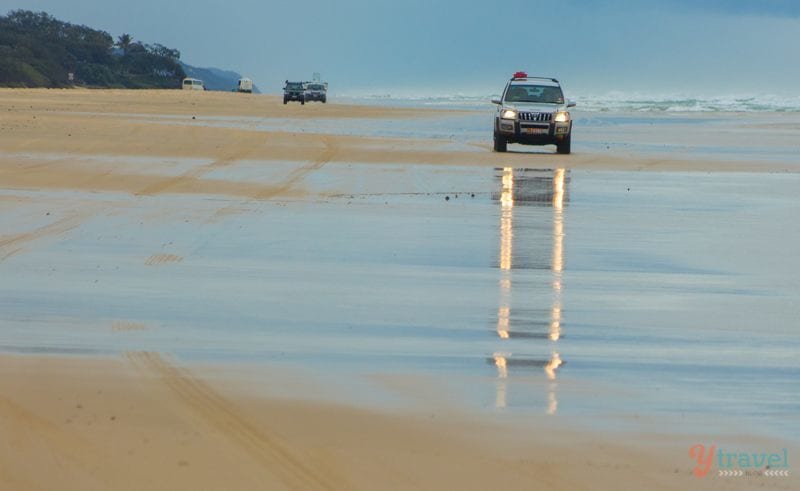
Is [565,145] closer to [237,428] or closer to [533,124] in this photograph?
[533,124]

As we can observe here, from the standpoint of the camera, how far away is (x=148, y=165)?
917 inches

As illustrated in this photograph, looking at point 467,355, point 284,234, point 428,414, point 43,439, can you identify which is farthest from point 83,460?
point 284,234

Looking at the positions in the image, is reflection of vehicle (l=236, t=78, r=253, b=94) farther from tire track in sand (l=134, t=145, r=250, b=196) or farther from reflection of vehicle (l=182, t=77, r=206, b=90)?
tire track in sand (l=134, t=145, r=250, b=196)

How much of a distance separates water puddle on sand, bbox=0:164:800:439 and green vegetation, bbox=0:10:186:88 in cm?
11494

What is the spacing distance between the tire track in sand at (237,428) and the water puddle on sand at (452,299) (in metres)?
0.41

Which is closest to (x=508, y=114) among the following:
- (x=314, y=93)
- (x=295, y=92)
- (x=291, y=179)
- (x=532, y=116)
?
(x=532, y=116)

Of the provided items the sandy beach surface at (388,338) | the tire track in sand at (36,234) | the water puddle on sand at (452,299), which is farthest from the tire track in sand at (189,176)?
the tire track in sand at (36,234)

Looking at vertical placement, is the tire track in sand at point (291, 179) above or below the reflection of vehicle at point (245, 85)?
above

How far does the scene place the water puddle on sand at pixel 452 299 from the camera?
7324 mm

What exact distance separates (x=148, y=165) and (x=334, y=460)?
18.0m

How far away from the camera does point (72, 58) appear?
17175cm

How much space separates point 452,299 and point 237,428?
13.3 ft

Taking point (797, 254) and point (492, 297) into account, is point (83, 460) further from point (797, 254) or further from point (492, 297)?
point (797, 254)

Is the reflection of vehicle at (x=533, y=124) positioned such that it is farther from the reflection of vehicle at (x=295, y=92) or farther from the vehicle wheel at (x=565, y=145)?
the reflection of vehicle at (x=295, y=92)
